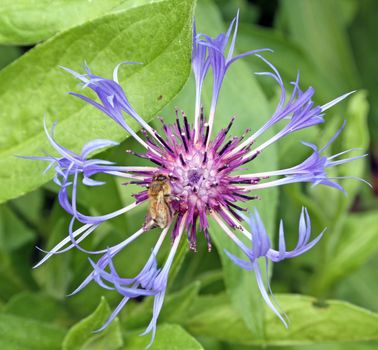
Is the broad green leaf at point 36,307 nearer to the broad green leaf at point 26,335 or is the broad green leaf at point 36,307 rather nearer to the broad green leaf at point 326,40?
the broad green leaf at point 26,335

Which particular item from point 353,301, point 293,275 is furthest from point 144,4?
point 353,301

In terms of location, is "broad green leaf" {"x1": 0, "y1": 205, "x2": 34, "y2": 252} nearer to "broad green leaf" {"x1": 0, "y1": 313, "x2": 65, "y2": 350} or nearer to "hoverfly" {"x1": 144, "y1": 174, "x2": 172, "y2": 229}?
"broad green leaf" {"x1": 0, "y1": 313, "x2": 65, "y2": 350}

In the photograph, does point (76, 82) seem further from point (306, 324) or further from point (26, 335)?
point (306, 324)

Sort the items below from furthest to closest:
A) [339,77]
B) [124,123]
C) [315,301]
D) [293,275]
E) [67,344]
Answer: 1. [339,77]
2. [293,275]
3. [315,301]
4. [67,344]
5. [124,123]

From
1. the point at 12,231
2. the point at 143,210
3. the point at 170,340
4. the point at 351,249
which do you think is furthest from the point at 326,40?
the point at 170,340

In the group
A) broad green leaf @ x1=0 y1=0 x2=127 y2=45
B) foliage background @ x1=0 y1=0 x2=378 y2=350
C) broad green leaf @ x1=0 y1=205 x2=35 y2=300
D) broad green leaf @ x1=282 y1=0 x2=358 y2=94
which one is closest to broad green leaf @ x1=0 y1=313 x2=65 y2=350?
foliage background @ x1=0 y1=0 x2=378 y2=350

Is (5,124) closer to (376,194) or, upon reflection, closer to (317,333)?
(317,333)
